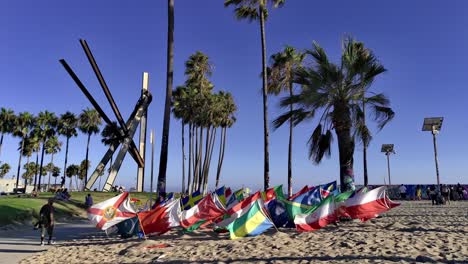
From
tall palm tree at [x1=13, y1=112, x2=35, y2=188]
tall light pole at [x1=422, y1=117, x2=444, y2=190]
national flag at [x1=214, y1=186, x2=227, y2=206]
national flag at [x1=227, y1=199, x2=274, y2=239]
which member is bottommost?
national flag at [x1=227, y1=199, x2=274, y2=239]

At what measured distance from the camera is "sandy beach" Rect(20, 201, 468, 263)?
7391mm

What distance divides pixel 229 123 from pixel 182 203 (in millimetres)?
34998

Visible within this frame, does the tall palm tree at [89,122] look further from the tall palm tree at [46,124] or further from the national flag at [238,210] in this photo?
the national flag at [238,210]

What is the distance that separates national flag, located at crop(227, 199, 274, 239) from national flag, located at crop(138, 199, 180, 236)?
2.30 meters

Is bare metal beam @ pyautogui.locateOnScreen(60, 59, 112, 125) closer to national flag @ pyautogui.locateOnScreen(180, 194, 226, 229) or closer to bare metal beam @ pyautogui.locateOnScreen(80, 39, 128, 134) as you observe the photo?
bare metal beam @ pyautogui.locateOnScreen(80, 39, 128, 134)

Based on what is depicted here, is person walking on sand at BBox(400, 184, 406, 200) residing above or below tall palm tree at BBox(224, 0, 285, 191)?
below

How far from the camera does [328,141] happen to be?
1401 cm

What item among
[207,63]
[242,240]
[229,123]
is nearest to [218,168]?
[229,123]

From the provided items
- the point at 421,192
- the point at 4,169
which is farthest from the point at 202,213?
the point at 4,169

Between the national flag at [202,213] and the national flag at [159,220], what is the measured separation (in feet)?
1.17

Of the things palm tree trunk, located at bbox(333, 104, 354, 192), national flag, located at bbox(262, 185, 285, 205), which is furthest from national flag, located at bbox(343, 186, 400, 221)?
national flag, located at bbox(262, 185, 285, 205)

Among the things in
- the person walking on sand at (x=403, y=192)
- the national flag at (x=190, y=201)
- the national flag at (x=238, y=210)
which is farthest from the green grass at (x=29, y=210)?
the person walking on sand at (x=403, y=192)

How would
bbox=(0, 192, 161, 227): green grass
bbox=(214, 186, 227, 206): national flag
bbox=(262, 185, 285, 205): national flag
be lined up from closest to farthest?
bbox=(262, 185, 285, 205): national flag < bbox=(214, 186, 227, 206): national flag < bbox=(0, 192, 161, 227): green grass

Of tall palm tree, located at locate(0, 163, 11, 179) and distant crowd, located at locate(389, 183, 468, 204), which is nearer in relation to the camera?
distant crowd, located at locate(389, 183, 468, 204)
